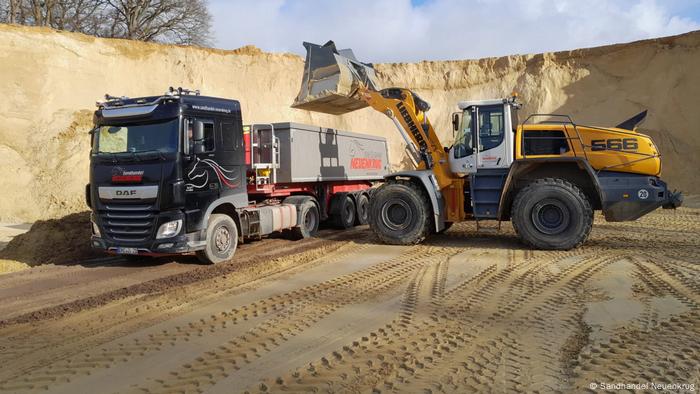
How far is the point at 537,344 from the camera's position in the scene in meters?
4.40

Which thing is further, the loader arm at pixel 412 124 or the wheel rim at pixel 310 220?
the wheel rim at pixel 310 220

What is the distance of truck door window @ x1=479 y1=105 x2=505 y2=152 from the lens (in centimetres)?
968

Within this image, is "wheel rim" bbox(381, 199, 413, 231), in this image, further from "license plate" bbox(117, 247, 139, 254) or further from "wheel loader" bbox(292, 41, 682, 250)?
"license plate" bbox(117, 247, 139, 254)

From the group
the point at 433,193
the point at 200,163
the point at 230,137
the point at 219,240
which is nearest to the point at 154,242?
the point at 219,240

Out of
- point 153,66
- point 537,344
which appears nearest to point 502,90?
point 153,66

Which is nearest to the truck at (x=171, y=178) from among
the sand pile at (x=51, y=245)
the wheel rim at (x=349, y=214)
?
the sand pile at (x=51, y=245)

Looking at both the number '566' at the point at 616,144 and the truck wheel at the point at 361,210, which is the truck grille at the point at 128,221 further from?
the number '566' at the point at 616,144

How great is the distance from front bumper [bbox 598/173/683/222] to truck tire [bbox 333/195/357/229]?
651 cm

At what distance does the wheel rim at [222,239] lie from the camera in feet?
28.9

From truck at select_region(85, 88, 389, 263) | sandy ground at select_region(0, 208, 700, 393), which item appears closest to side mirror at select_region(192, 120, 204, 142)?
truck at select_region(85, 88, 389, 263)

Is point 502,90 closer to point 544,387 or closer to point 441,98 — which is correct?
point 441,98

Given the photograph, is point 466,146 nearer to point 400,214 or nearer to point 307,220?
point 400,214

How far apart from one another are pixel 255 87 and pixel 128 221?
21429 mm

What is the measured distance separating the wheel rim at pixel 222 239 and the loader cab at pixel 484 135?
15.5 feet
